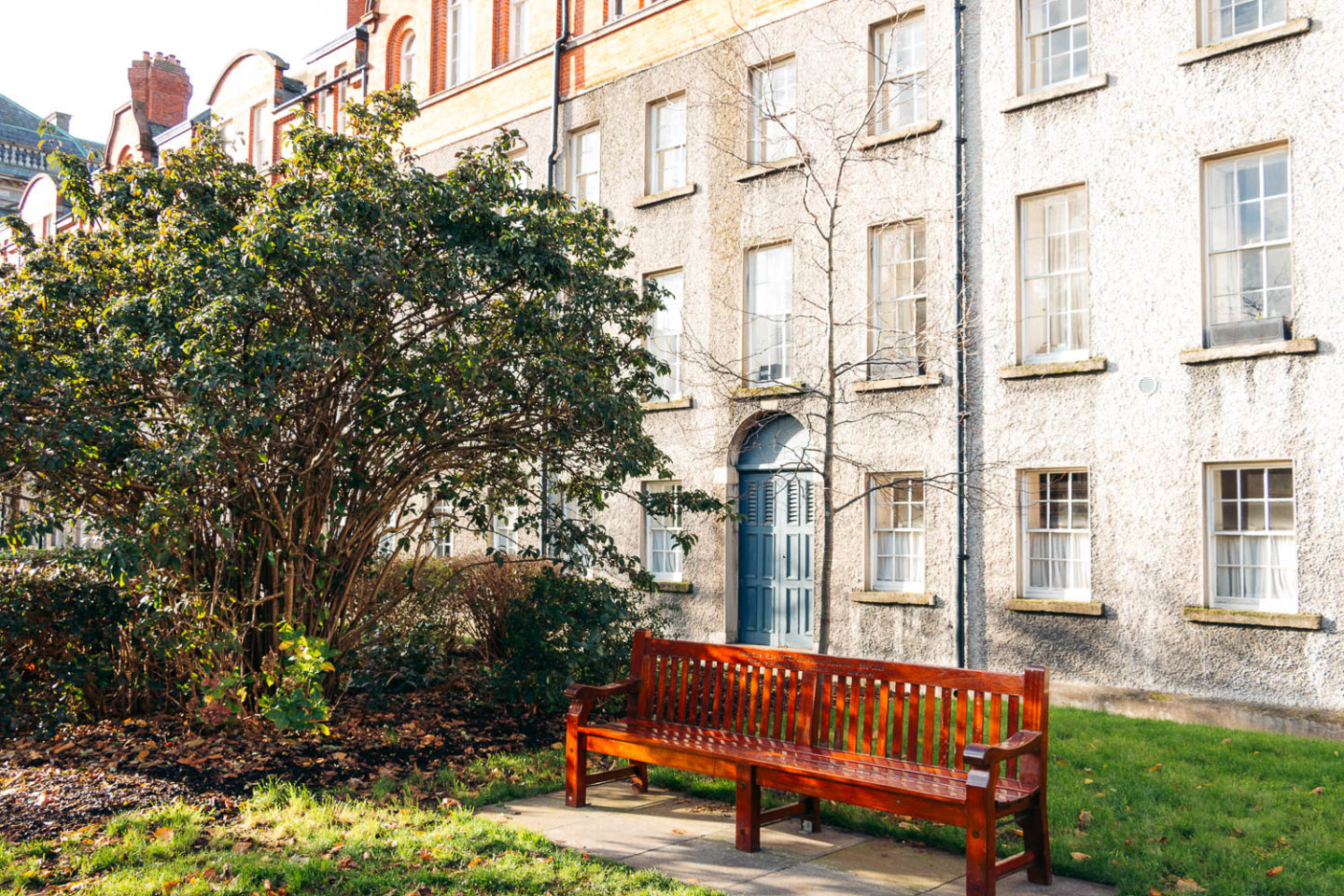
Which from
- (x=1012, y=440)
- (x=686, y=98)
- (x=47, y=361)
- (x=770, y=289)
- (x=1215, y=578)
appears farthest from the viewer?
(x=686, y=98)

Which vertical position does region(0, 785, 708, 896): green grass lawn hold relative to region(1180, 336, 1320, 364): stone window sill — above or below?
below

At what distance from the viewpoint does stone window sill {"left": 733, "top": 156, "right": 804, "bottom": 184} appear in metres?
15.5

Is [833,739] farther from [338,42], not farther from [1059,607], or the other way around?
[338,42]

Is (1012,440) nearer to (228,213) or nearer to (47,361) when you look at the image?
(228,213)

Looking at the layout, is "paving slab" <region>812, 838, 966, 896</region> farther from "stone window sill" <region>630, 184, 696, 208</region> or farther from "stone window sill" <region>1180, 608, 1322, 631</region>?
"stone window sill" <region>630, 184, 696, 208</region>

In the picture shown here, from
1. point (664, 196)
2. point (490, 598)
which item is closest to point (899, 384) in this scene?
point (664, 196)

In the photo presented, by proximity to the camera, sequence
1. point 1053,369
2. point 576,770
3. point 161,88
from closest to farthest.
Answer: point 576,770
point 1053,369
point 161,88

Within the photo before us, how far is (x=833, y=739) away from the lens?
6.54 metres

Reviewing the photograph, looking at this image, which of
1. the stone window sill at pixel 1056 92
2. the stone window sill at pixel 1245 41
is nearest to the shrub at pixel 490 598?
the stone window sill at pixel 1056 92

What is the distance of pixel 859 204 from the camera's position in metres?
15.0

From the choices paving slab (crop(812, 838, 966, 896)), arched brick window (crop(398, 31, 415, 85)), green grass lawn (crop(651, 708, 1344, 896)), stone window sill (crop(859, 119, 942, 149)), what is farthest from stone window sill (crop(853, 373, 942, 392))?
arched brick window (crop(398, 31, 415, 85))

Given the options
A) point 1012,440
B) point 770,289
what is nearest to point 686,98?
point 770,289

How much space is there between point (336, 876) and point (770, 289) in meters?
12.2

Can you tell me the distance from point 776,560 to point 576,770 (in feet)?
30.4
